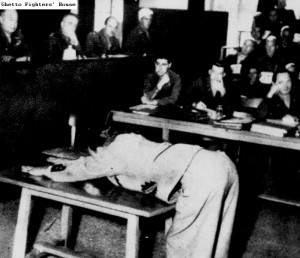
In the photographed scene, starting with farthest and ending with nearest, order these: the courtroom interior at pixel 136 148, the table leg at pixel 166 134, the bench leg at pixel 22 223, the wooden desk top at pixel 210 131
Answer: the table leg at pixel 166 134 < the wooden desk top at pixel 210 131 < the bench leg at pixel 22 223 < the courtroom interior at pixel 136 148

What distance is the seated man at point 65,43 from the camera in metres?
5.94

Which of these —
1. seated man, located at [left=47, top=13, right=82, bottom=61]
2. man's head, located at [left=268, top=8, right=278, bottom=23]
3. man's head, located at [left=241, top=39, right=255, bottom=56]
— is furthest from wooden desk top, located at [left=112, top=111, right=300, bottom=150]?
man's head, located at [left=268, top=8, right=278, bottom=23]

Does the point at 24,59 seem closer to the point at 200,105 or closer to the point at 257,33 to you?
the point at 200,105

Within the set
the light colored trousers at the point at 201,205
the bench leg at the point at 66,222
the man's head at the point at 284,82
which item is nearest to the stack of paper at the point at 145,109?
the man's head at the point at 284,82

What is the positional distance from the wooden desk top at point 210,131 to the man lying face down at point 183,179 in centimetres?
126

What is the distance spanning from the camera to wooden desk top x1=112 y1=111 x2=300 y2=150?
147 inches

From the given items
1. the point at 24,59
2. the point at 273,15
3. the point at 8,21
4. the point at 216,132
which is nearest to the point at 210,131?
the point at 216,132

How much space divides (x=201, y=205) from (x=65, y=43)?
162 inches

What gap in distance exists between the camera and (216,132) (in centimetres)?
404

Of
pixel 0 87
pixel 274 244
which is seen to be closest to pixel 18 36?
pixel 0 87

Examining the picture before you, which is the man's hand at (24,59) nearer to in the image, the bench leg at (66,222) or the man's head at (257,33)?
the bench leg at (66,222)

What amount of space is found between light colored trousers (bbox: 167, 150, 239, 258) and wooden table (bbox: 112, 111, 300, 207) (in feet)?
4.32

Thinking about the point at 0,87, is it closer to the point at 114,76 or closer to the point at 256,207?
the point at 114,76

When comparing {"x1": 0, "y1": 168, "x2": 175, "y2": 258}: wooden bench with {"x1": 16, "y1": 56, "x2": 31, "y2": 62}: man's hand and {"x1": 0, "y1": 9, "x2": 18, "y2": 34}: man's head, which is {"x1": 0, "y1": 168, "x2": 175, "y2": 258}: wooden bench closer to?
{"x1": 16, "y1": 56, "x2": 31, "y2": 62}: man's hand
